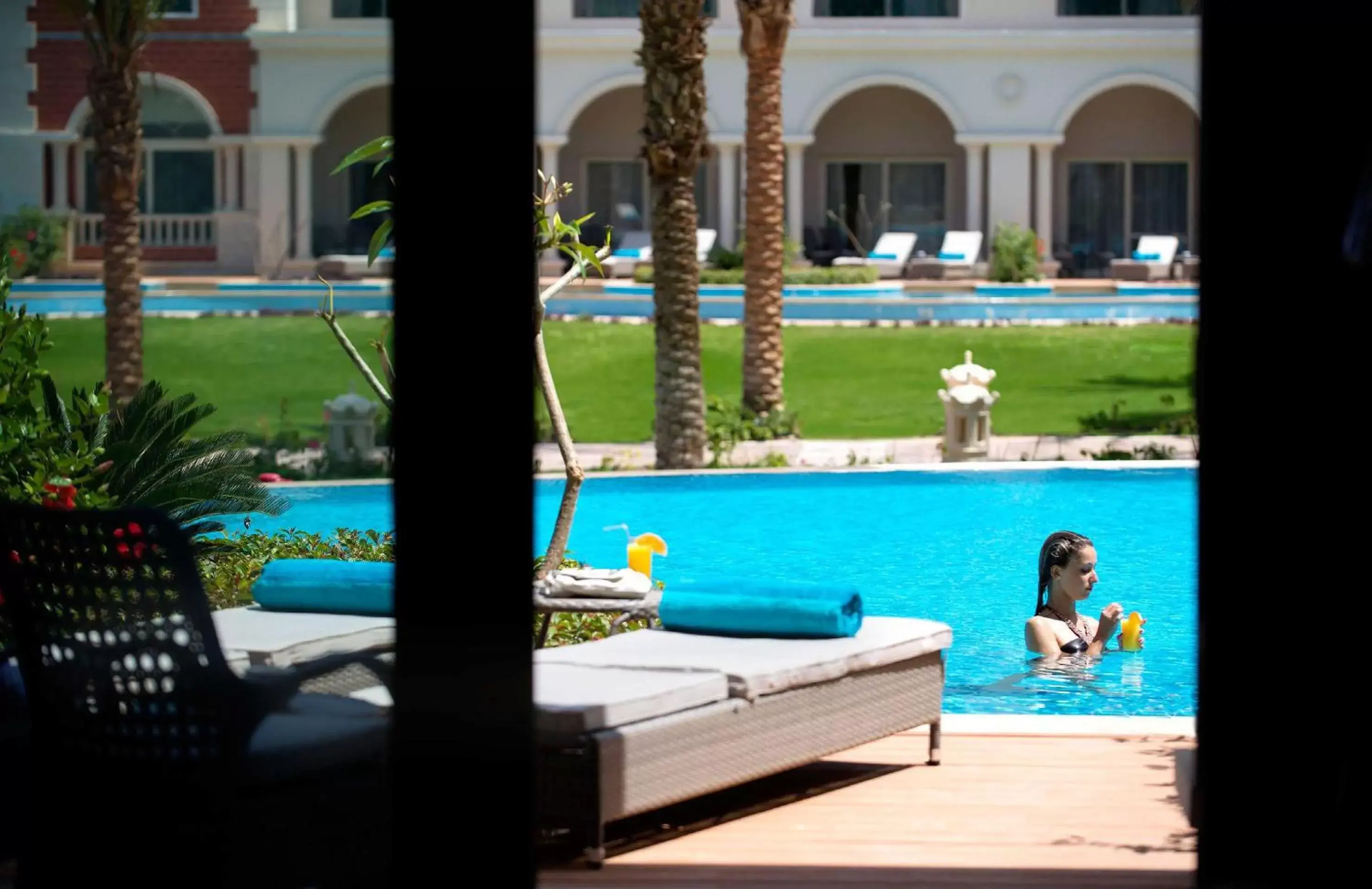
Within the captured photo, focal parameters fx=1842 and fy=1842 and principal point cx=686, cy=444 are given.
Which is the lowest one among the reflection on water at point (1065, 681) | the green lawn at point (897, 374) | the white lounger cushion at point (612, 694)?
the reflection on water at point (1065, 681)

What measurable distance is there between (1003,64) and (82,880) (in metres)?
25.4

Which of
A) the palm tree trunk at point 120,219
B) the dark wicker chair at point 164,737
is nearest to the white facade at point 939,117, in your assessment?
the palm tree trunk at point 120,219

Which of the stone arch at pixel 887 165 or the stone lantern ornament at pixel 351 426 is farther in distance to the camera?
the stone arch at pixel 887 165

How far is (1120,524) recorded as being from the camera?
11273 millimetres

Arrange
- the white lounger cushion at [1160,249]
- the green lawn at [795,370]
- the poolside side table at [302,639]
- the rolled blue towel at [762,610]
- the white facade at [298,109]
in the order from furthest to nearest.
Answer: the white facade at [298,109]
the white lounger cushion at [1160,249]
the green lawn at [795,370]
the rolled blue towel at [762,610]
the poolside side table at [302,639]

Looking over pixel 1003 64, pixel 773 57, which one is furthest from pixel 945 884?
pixel 1003 64

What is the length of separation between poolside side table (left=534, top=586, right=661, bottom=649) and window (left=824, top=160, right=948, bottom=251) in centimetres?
2436

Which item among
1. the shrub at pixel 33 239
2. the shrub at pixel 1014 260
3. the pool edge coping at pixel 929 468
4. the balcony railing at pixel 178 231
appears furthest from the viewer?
the balcony railing at pixel 178 231

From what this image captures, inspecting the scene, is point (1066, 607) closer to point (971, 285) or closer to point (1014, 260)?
point (971, 285)

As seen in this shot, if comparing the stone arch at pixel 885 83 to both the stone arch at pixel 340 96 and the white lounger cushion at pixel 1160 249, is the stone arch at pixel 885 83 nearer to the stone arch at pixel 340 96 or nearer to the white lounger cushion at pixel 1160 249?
the white lounger cushion at pixel 1160 249

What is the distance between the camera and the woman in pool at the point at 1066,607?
23.2ft

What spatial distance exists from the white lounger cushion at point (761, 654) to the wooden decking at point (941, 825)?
1.09 ft

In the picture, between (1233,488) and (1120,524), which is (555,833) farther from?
(1120,524)

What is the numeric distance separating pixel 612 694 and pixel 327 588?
0.94 m
